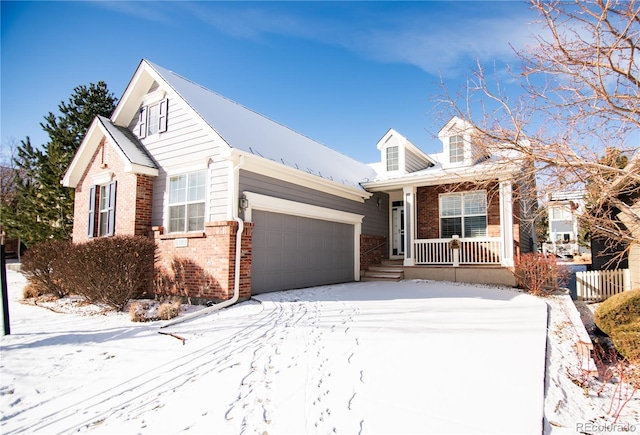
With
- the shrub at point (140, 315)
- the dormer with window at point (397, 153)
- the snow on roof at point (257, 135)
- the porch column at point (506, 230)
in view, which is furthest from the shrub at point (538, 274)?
the shrub at point (140, 315)

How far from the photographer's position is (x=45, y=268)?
33.6 feet

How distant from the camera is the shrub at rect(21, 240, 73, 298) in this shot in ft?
32.6

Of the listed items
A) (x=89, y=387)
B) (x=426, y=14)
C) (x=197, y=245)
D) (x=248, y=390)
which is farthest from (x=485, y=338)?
(x=426, y=14)

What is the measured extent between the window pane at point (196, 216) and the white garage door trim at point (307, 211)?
1372mm

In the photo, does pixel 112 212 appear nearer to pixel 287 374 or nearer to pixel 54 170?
pixel 287 374

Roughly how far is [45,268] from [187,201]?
4.71 m

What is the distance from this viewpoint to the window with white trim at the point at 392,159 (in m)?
A: 14.9

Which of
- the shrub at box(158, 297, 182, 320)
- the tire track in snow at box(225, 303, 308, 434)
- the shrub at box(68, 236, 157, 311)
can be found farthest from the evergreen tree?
the tire track in snow at box(225, 303, 308, 434)

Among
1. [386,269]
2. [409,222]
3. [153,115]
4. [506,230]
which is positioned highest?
[153,115]

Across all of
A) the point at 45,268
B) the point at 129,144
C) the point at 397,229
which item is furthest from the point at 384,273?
the point at 45,268

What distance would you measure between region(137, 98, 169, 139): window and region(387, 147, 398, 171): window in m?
8.66

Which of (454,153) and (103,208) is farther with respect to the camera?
(454,153)

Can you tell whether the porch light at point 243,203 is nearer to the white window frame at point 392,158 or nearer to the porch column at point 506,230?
the porch column at point 506,230

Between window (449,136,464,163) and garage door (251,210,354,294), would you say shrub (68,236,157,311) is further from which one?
window (449,136,464,163)
